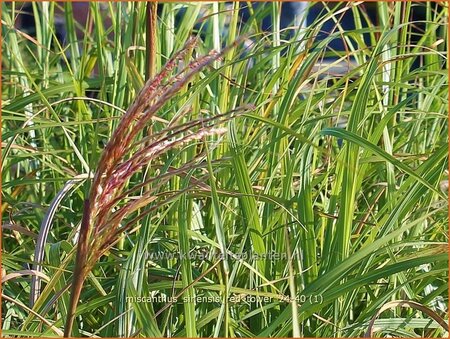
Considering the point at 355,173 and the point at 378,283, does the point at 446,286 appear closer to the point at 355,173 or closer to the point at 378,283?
the point at 378,283

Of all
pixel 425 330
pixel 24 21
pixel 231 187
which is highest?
pixel 231 187

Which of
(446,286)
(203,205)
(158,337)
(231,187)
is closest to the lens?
(158,337)

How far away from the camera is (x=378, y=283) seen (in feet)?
4.58

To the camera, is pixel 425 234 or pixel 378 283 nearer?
pixel 378 283

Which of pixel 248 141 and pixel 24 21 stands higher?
pixel 248 141

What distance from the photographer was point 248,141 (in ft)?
5.53

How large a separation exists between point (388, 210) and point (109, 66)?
2.96 feet

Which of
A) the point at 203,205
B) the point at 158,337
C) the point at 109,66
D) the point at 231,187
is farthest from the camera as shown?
the point at 109,66

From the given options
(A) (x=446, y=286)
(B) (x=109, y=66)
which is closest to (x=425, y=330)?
(A) (x=446, y=286)

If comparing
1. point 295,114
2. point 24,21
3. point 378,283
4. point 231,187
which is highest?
point 295,114

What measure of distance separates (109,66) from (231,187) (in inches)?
28.6

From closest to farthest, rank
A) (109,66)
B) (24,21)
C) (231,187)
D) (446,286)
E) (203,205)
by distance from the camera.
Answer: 1. (446,286)
2. (231,187)
3. (203,205)
4. (109,66)
5. (24,21)

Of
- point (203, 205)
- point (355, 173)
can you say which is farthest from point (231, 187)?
point (355, 173)

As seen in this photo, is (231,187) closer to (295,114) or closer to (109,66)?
(295,114)
